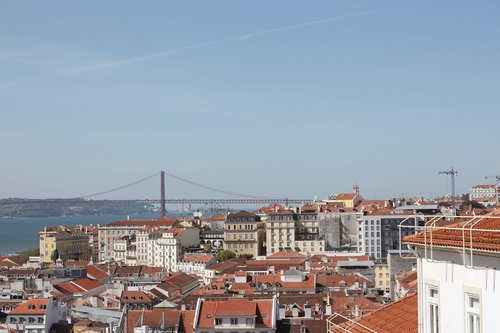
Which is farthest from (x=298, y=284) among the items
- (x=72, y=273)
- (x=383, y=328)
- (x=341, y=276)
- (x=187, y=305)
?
(x=383, y=328)

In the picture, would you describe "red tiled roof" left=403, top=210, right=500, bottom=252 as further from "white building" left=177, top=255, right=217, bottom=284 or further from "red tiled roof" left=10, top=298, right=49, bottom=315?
"white building" left=177, top=255, right=217, bottom=284

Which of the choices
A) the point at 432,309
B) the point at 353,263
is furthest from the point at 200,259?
the point at 432,309

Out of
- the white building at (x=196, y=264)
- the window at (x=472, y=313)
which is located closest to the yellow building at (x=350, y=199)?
the white building at (x=196, y=264)

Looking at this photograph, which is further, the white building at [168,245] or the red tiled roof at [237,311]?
the white building at [168,245]

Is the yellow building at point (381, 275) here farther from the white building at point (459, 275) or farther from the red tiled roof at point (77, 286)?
the white building at point (459, 275)

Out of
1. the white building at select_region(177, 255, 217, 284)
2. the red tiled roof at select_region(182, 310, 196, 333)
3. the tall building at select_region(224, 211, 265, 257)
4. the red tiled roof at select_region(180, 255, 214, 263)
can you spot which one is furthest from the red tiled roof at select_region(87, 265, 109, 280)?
the red tiled roof at select_region(182, 310, 196, 333)

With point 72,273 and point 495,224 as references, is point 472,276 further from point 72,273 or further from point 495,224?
point 72,273
